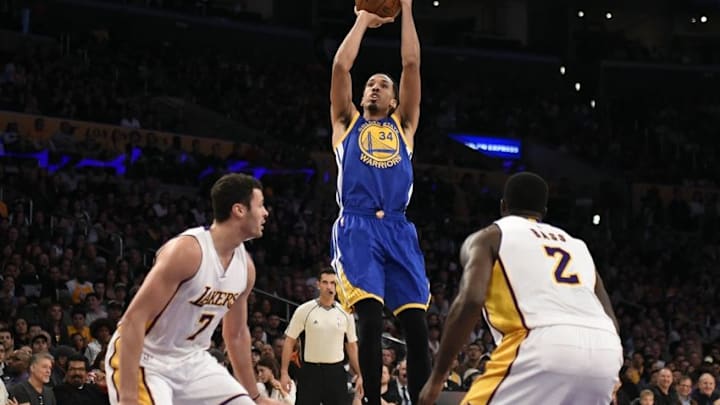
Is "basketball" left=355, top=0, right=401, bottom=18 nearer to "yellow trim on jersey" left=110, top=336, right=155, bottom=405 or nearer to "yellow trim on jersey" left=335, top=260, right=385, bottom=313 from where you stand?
"yellow trim on jersey" left=335, top=260, right=385, bottom=313

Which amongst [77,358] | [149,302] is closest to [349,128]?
[149,302]

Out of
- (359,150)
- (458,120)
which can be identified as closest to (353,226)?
(359,150)

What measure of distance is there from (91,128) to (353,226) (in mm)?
17889

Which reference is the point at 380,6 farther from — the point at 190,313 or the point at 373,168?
the point at 190,313

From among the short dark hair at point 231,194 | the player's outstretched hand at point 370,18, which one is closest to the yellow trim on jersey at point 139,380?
the short dark hair at point 231,194

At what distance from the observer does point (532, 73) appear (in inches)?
1500

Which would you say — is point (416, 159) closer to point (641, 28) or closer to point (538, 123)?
point (538, 123)

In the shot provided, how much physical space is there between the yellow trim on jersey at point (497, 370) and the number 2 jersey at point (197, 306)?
65.0 inches

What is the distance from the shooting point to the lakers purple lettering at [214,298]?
6.64 m

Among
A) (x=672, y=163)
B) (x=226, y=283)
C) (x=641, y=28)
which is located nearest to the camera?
(x=226, y=283)

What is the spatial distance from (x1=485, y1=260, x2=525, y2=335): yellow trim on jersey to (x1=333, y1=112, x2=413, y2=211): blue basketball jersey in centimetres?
272

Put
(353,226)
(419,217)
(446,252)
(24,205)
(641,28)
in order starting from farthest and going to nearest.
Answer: (641,28) → (419,217) → (446,252) → (24,205) → (353,226)

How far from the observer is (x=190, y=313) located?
263 inches

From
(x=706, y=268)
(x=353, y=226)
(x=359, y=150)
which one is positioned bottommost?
(x=706, y=268)
